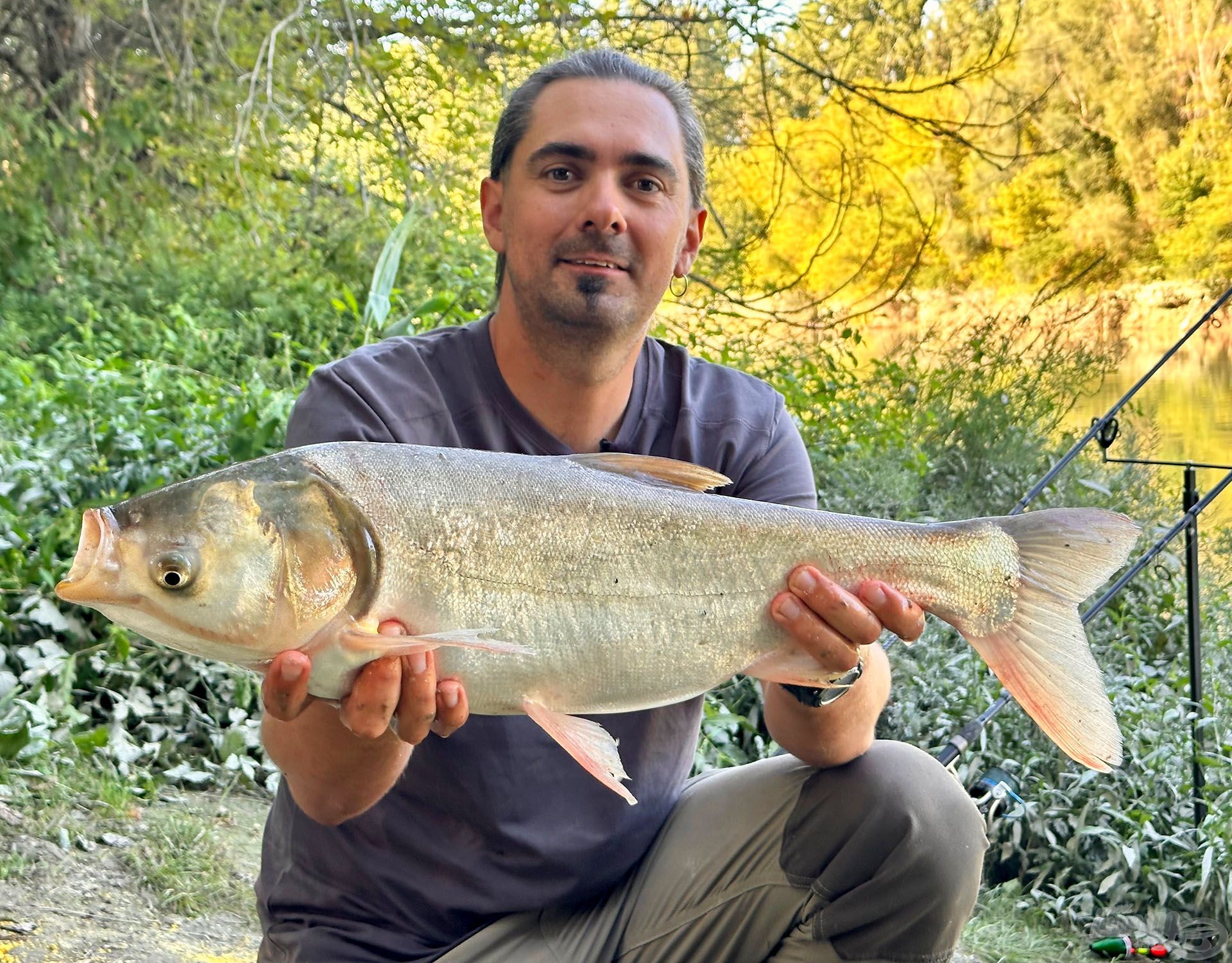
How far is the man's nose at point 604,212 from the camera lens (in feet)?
7.20

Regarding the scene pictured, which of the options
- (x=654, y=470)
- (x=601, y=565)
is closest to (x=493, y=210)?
(x=654, y=470)

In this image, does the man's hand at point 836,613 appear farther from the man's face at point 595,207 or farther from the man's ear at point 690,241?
the man's ear at point 690,241

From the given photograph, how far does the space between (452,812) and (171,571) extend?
0.69 meters

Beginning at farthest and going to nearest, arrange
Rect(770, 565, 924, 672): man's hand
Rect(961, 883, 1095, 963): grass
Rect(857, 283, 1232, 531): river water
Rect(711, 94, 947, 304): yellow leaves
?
Rect(711, 94, 947, 304): yellow leaves
Rect(857, 283, 1232, 531): river water
Rect(961, 883, 1095, 963): grass
Rect(770, 565, 924, 672): man's hand

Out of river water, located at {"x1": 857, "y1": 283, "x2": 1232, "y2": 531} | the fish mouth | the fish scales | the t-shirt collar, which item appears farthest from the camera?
river water, located at {"x1": 857, "y1": 283, "x2": 1232, "y2": 531}

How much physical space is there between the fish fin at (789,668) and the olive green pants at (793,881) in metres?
0.27

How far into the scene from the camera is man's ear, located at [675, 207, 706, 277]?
2.47 metres

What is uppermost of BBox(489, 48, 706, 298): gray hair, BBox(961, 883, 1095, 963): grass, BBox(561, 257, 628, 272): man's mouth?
BBox(489, 48, 706, 298): gray hair

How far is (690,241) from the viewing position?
8.25 ft

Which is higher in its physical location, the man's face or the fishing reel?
the man's face

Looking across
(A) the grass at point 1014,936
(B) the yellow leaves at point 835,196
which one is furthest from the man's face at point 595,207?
(B) the yellow leaves at point 835,196

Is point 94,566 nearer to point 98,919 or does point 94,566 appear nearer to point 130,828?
point 98,919

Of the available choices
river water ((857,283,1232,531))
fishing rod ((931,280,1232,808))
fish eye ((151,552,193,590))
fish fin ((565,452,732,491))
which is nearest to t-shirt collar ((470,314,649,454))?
fish fin ((565,452,732,491))

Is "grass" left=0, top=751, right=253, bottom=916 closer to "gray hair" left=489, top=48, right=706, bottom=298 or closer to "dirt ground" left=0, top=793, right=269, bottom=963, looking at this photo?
"dirt ground" left=0, top=793, right=269, bottom=963
